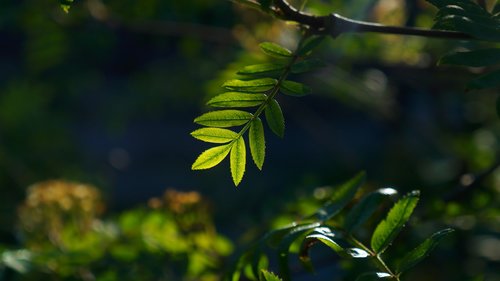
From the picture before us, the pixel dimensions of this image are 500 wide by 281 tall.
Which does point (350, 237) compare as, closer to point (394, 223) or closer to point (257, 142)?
point (394, 223)

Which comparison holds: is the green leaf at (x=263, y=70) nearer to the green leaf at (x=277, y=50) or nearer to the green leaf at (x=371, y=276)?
the green leaf at (x=277, y=50)

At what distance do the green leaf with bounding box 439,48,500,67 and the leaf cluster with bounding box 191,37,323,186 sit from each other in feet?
0.44

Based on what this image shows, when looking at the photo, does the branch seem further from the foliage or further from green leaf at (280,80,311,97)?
the foliage

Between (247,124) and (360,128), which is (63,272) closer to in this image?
(247,124)

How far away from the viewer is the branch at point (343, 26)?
2.83 feet

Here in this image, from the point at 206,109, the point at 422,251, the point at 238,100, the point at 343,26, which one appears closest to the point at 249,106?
the point at 238,100

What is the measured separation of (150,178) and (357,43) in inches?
162

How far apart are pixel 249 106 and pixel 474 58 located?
0.24m

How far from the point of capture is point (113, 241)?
5.01 ft

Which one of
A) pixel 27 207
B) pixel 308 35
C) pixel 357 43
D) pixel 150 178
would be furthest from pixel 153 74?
pixel 150 178

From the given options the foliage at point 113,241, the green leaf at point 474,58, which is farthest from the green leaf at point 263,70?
the foliage at point 113,241

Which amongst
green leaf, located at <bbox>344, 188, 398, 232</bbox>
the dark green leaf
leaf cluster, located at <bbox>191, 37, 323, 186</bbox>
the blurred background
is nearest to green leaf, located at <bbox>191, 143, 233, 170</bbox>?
leaf cluster, located at <bbox>191, 37, 323, 186</bbox>

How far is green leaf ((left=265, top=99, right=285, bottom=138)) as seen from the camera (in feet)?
2.87

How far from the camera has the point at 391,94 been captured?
8.74 ft
